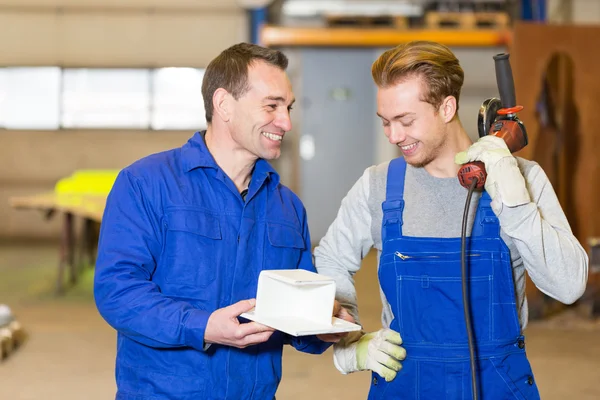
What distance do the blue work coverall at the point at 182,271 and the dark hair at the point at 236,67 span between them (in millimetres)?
165

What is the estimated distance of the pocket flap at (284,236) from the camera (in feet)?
6.29

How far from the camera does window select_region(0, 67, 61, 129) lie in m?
11.4

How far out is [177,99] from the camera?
11.5 m

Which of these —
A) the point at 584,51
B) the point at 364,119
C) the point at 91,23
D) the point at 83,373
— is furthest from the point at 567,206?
the point at 91,23

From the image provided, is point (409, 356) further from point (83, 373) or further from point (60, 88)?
point (60, 88)

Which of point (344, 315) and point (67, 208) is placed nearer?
point (344, 315)

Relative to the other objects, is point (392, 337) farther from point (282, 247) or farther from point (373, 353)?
point (282, 247)

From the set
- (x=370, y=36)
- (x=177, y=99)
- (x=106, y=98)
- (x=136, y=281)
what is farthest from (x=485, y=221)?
(x=106, y=98)

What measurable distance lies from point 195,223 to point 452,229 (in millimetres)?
631

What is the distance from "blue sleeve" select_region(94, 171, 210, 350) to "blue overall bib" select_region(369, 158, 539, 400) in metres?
0.50

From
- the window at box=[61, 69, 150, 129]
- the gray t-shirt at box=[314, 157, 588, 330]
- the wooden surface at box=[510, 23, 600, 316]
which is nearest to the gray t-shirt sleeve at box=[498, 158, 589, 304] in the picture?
the gray t-shirt at box=[314, 157, 588, 330]

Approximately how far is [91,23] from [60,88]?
3.58ft

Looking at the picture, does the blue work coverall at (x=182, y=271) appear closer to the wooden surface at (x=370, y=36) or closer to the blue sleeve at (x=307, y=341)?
the blue sleeve at (x=307, y=341)

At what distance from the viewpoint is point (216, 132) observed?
200 centimetres
